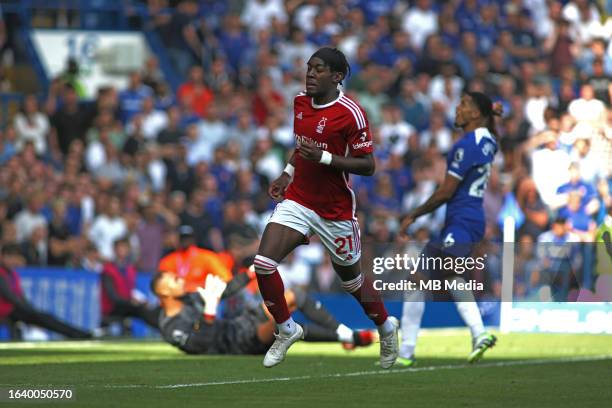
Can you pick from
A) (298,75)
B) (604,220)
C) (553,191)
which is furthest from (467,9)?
(604,220)

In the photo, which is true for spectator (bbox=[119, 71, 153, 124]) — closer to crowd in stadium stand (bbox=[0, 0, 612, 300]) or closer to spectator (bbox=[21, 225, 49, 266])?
crowd in stadium stand (bbox=[0, 0, 612, 300])

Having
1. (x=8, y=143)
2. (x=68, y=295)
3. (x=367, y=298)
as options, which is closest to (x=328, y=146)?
(x=367, y=298)

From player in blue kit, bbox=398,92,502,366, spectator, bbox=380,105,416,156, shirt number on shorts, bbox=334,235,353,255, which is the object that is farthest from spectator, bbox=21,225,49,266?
shirt number on shorts, bbox=334,235,353,255

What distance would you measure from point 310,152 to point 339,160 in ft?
0.92

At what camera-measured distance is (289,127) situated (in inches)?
942

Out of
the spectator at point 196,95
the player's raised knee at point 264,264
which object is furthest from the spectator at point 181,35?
the player's raised knee at point 264,264

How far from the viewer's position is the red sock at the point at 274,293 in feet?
35.6

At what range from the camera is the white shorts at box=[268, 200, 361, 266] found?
10.9 metres

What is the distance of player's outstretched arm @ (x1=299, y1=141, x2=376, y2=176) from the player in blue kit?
8.21ft

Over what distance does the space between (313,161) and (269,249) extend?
0.75 m

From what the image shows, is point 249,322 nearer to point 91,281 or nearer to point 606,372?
point 606,372

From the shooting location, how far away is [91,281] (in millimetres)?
19781

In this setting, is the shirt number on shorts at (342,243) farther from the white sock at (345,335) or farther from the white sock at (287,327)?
the white sock at (345,335)

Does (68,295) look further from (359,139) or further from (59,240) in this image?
(359,139)
